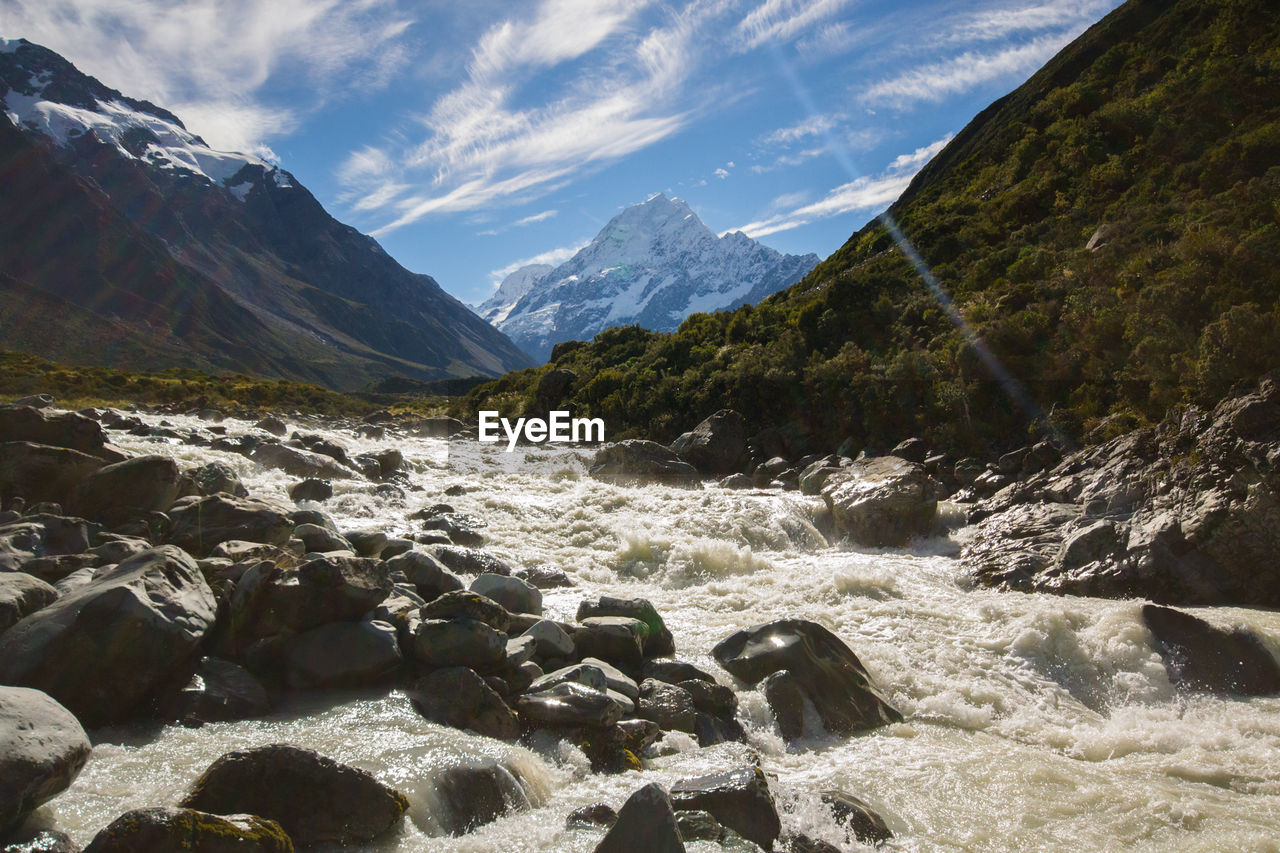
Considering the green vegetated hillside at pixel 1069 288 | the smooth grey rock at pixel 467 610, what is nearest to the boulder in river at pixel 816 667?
the smooth grey rock at pixel 467 610

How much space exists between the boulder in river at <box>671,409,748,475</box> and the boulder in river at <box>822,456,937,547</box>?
38.8 feet

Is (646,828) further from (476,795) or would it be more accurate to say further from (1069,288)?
(1069,288)

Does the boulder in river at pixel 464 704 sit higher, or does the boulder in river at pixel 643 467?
the boulder in river at pixel 643 467

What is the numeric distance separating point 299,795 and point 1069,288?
96.5 feet

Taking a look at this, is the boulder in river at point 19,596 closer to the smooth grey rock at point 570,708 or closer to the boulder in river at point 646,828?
the smooth grey rock at point 570,708

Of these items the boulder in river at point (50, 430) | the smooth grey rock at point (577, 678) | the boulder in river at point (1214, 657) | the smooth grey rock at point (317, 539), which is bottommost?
the boulder in river at point (1214, 657)

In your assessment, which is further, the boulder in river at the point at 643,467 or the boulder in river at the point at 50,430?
the boulder in river at the point at 643,467

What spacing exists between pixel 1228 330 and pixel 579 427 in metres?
39.3

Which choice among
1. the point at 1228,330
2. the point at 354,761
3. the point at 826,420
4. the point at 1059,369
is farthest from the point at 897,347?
the point at 354,761

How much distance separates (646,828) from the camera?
5434mm

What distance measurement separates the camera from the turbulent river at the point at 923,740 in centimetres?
669

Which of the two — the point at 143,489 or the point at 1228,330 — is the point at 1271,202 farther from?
the point at 143,489

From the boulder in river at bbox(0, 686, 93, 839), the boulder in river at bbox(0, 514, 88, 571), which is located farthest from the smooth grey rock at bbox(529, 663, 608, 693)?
the boulder in river at bbox(0, 514, 88, 571)

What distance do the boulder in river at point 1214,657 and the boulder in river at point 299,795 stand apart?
11.4 m
